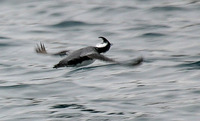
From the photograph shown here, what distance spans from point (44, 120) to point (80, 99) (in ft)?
4.60

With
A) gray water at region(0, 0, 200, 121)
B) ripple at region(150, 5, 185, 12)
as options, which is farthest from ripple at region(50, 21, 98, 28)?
ripple at region(150, 5, 185, 12)

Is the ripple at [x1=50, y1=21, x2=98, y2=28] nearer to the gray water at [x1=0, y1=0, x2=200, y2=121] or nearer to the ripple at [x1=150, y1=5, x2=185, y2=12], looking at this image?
the gray water at [x1=0, y1=0, x2=200, y2=121]

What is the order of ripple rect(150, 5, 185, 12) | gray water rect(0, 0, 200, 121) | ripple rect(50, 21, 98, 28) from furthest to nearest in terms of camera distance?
ripple rect(150, 5, 185, 12) → ripple rect(50, 21, 98, 28) → gray water rect(0, 0, 200, 121)

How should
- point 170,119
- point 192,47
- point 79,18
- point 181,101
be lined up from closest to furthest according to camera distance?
point 170,119, point 181,101, point 192,47, point 79,18

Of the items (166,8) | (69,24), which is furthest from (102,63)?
(166,8)

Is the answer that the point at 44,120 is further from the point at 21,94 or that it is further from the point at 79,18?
the point at 79,18

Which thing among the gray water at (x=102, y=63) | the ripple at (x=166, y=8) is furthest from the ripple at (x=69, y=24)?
the ripple at (x=166, y=8)

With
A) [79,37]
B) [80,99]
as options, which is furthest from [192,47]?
[80,99]

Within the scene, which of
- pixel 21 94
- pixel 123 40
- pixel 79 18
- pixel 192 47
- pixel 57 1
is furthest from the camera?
pixel 57 1

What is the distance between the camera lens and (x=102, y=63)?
14.6 metres

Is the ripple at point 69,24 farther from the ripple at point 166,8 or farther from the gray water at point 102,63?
the ripple at point 166,8

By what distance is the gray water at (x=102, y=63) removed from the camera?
11250 mm

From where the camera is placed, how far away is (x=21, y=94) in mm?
12570

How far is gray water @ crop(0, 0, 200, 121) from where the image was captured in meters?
11.2
